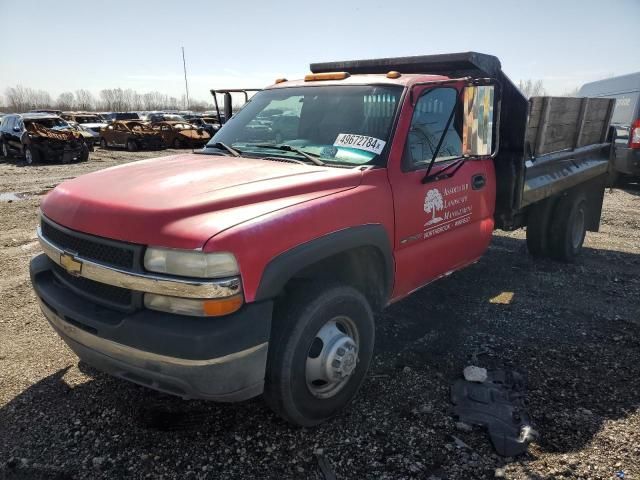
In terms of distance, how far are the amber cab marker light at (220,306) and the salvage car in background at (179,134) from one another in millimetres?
21566

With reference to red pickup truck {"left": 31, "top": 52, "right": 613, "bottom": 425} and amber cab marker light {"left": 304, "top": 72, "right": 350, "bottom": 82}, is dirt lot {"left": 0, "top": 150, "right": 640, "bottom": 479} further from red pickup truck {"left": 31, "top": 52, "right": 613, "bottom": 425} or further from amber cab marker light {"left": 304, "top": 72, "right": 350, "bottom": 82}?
amber cab marker light {"left": 304, "top": 72, "right": 350, "bottom": 82}

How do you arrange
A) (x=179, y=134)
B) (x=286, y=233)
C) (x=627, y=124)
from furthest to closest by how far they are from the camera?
(x=179, y=134) < (x=627, y=124) < (x=286, y=233)

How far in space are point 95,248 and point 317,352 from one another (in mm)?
1308

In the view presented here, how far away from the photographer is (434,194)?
348 centimetres

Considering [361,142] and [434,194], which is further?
[434,194]

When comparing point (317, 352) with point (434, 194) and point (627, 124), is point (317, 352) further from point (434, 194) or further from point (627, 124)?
point (627, 124)

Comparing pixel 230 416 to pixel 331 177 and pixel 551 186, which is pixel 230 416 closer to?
pixel 331 177

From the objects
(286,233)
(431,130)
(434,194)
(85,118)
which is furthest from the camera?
(85,118)

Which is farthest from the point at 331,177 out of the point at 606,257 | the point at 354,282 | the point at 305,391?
the point at 606,257

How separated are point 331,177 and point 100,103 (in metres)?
119

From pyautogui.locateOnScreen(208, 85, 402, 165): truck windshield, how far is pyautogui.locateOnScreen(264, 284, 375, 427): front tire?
966mm

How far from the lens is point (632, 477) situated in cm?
248

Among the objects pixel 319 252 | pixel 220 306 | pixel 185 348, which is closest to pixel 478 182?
pixel 319 252

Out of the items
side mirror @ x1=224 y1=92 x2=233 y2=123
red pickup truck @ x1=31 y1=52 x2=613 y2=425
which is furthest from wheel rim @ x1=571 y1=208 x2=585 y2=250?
side mirror @ x1=224 y1=92 x2=233 y2=123
